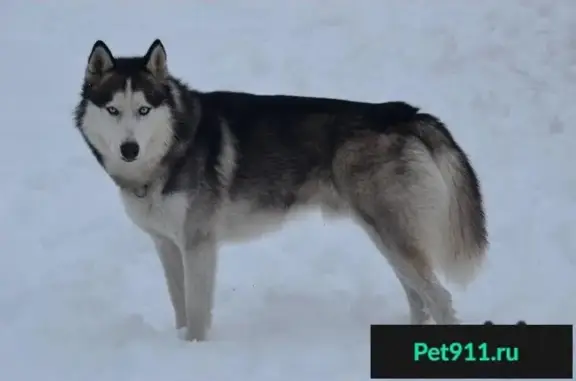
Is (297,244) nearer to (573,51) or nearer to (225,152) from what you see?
(225,152)

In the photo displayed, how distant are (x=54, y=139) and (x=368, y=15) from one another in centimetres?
505

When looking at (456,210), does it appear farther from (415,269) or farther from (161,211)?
(161,211)

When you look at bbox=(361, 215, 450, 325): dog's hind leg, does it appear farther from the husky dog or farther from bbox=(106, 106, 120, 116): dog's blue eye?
bbox=(106, 106, 120, 116): dog's blue eye

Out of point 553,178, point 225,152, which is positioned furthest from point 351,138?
point 553,178

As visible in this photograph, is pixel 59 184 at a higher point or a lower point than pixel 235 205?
higher

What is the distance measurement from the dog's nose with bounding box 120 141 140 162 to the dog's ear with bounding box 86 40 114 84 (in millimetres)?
509

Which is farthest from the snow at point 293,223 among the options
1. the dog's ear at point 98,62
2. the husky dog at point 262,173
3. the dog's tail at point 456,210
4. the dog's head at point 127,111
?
the dog's ear at point 98,62

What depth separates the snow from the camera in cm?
498

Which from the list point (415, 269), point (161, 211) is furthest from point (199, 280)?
point (415, 269)

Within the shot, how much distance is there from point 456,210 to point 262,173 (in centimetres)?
121

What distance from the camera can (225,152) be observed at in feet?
17.3

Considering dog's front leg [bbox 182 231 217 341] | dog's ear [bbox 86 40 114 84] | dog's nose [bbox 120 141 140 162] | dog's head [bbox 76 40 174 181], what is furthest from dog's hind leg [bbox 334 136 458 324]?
dog's ear [bbox 86 40 114 84]

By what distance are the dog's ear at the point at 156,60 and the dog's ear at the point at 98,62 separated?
0.70 feet

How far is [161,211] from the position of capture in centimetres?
508
